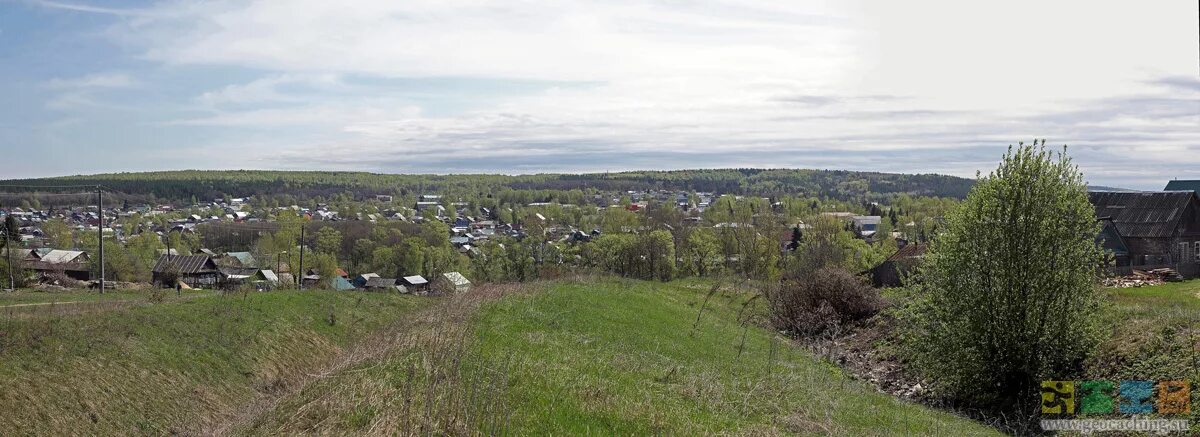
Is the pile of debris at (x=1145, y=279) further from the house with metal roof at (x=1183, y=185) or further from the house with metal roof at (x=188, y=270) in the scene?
the house with metal roof at (x=188, y=270)

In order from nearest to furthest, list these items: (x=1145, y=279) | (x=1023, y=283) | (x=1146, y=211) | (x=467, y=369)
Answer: (x=467, y=369) → (x=1023, y=283) → (x=1145, y=279) → (x=1146, y=211)

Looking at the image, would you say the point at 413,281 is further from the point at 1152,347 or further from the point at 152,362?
the point at 1152,347

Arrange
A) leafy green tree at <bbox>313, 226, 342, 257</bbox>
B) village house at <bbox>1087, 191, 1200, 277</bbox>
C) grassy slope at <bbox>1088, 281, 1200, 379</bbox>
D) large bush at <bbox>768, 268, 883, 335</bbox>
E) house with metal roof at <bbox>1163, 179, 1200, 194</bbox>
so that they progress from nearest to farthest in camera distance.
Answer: grassy slope at <bbox>1088, 281, 1200, 379</bbox> → large bush at <bbox>768, 268, 883, 335</bbox> → village house at <bbox>1087, 191, 1200, 277</bbox> → house with metal roof at <bbox>1163, 179, 1200, 194</bbox> → leafy green tree at <bbox>313, 226, 342, 257</bbox>

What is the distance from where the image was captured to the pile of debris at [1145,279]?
115ft

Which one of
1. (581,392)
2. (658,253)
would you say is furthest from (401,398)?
(658,253)

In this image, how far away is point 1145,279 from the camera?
3703cm

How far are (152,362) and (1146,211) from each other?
4842 centimetres

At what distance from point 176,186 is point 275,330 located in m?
192

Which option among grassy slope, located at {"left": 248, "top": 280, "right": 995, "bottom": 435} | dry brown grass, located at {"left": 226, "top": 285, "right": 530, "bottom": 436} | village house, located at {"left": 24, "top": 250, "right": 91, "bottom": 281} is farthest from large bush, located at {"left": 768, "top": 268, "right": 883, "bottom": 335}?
village house, located at {"left": 24, "top": 250, "right": 91, "bottom": 281}

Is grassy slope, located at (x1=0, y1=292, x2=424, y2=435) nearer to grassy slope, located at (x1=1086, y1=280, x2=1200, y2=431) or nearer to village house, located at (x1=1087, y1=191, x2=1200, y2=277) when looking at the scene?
grassy slope, located at (x1=1086, y1=280, x2=1200, y2=431)

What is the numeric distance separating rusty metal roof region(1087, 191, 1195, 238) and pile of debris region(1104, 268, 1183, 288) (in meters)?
7.56

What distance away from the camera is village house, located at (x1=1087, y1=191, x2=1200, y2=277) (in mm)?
45656

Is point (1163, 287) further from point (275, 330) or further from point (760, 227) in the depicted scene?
point (760, 227)

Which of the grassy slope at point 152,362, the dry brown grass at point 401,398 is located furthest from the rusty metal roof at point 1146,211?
the dry brown grass at point 401,398
